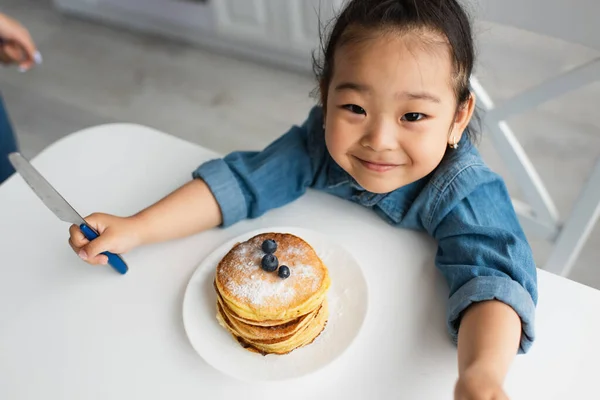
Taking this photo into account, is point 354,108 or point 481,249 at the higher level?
point 354,108

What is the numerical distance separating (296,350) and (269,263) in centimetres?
11

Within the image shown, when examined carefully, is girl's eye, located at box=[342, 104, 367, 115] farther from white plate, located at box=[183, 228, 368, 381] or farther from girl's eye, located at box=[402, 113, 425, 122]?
white plate, located at box=[183, 228, 368, 381]

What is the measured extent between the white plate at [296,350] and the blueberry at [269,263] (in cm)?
10

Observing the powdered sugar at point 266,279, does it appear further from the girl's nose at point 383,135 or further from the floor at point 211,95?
the floor at point 211,95

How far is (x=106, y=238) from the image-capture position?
802 mm

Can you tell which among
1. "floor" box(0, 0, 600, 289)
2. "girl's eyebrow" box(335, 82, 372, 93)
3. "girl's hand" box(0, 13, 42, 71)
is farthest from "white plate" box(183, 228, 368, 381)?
"floor" box(0, 0, 600, 289)

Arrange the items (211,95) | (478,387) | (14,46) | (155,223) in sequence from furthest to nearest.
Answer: (211,95) → (14,46) → (155,223) → (478,387)

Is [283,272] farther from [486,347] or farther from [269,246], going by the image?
[486,347]

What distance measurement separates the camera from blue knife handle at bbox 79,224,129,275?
789 millimetres

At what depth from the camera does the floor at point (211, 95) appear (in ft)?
6.70

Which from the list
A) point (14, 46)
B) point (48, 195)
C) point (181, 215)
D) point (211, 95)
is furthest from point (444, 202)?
point (211, 95)

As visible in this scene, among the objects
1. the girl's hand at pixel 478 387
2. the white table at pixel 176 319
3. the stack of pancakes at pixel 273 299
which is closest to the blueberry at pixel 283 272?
the stack of pancakes at pixel 273 299

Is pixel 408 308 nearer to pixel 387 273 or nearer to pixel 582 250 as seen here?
pixel 387 273

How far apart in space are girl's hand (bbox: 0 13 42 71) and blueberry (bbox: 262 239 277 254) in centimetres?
72
